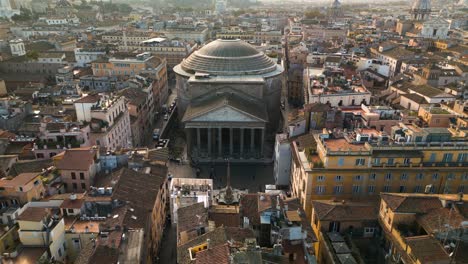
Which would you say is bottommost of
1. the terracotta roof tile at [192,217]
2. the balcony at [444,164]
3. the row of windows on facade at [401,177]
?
the row of windows on facade at [401,177]

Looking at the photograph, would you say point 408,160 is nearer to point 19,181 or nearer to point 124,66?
point 19,181

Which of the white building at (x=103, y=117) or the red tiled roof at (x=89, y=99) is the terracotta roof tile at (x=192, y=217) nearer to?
the white building at (x=103, y=117)

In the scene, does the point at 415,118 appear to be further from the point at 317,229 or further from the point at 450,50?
the point at 450,50

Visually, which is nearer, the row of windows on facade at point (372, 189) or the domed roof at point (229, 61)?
the row of windows on facade at point (372, 189)

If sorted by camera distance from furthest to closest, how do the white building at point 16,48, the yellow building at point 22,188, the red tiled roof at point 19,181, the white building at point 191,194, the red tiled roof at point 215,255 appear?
the white building at point 16,48 → the white building at point 191,194 → the red tiled roof at point 19,181 → the yellow building at point 22,188 → the red tiled roof at point 215,255

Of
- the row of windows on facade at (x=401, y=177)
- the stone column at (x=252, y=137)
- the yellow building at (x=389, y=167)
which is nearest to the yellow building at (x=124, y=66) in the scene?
the stone column at (x=252, y=137)

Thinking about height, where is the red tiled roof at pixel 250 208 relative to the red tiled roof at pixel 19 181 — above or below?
below

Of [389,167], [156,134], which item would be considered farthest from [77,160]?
[389,167]
